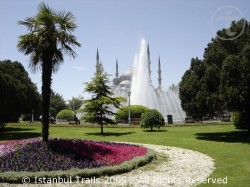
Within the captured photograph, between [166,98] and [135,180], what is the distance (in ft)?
178

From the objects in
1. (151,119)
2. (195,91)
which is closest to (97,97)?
(151,119)

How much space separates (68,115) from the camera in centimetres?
6556

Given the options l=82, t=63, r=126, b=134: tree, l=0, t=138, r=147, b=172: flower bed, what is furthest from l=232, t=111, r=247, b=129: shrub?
l=0, t=138, r=147, b=172: flower bed

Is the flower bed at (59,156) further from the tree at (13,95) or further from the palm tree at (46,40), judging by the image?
the tree at (13,95)

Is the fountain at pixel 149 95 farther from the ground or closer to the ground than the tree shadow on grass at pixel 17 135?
farther from the ground

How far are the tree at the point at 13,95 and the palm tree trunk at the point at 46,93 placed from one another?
16.0 metres

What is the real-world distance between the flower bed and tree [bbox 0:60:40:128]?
15779 millimetres

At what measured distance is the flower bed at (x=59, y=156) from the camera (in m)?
13.7

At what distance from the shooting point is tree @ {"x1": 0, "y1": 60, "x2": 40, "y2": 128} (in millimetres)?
32312

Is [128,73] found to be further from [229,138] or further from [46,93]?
[46,93]

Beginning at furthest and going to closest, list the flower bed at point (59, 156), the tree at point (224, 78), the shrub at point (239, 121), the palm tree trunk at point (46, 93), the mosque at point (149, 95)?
the mosque at point (149, 95) < the shrub at point (239, 121) < the tree at point (224, 78) < the palm tree trunk at point (46, 93) < the flower bed at point (59, 156)

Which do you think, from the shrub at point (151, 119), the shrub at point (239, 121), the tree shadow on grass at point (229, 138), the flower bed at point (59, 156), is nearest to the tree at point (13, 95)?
the shrub at point (151, 119)

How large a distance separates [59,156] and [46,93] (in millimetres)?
4073

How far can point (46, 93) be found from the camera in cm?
1759
